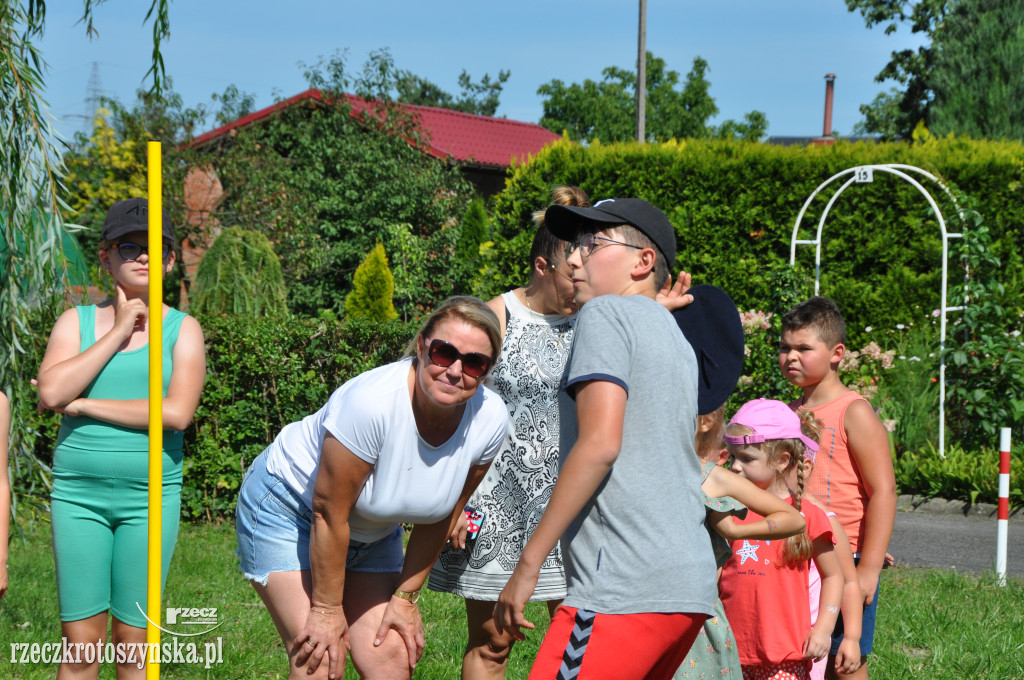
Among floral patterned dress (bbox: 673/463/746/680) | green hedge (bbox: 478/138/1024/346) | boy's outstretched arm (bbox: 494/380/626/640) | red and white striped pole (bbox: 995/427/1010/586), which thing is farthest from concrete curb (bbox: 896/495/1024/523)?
boy's outstretched arm (bbox: 494/380/626/640)

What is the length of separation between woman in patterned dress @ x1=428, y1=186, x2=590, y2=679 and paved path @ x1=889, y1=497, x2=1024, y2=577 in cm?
433

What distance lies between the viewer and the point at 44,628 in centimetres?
466

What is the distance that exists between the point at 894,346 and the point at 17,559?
8955mm

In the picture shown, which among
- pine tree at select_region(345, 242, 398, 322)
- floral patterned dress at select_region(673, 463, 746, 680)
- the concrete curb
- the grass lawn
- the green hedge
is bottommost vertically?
the concrete curb

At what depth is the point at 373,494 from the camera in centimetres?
253

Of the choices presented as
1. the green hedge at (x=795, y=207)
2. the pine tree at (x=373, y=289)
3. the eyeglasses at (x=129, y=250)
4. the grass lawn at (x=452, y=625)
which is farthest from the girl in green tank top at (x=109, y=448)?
the pine tree at (x=373, y=289)

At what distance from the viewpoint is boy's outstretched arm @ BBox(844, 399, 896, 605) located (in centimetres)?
316

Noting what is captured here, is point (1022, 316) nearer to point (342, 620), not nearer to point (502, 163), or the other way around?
point (342, 620)

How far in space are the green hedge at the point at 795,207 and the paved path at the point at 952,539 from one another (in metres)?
3.05

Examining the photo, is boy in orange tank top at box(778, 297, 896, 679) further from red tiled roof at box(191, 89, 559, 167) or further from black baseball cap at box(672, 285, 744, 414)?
red tiled roof at box(191, 89, 559, 167)

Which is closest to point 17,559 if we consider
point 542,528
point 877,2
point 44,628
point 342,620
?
point 44,628

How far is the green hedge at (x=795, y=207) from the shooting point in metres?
10.4

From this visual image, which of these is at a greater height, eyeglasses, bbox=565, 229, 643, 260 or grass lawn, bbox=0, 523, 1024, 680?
eyeglasses, bbox=565, 229, 643, 260

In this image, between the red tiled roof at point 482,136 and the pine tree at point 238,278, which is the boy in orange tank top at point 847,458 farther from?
the red tiled roof at point 482,136
